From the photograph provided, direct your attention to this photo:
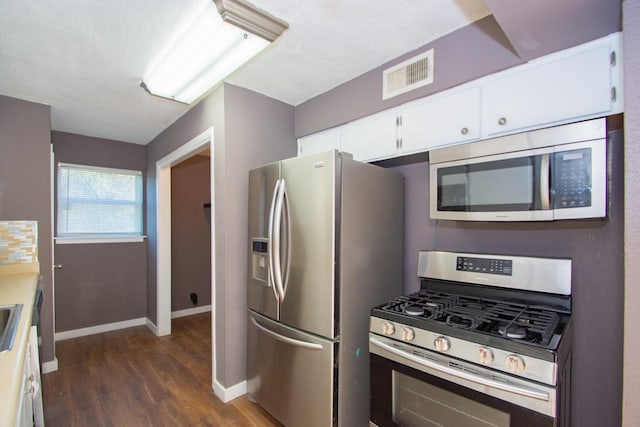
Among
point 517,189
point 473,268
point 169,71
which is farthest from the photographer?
point 169,71

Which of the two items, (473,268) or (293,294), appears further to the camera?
(293,294)

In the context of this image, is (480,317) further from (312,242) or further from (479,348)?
(312,242)

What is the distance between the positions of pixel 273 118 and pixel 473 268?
74.7 inches

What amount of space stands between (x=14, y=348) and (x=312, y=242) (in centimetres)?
126

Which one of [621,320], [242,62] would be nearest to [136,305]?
[242,62]

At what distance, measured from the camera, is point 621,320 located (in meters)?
1.35

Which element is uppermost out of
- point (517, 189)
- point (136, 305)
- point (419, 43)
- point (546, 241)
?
point (419, 43)

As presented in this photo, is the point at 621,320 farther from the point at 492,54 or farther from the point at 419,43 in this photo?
the point at 419,43

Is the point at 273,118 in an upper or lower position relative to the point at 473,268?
upper

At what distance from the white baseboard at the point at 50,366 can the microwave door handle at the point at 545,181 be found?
13.0ft

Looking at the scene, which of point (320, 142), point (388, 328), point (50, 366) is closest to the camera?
point (388, 328)

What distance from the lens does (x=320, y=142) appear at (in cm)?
254

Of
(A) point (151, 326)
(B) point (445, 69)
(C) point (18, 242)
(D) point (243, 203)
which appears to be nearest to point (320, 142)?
(D) point (243, 203)

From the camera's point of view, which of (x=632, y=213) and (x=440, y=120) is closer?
(x=632, y=213)
